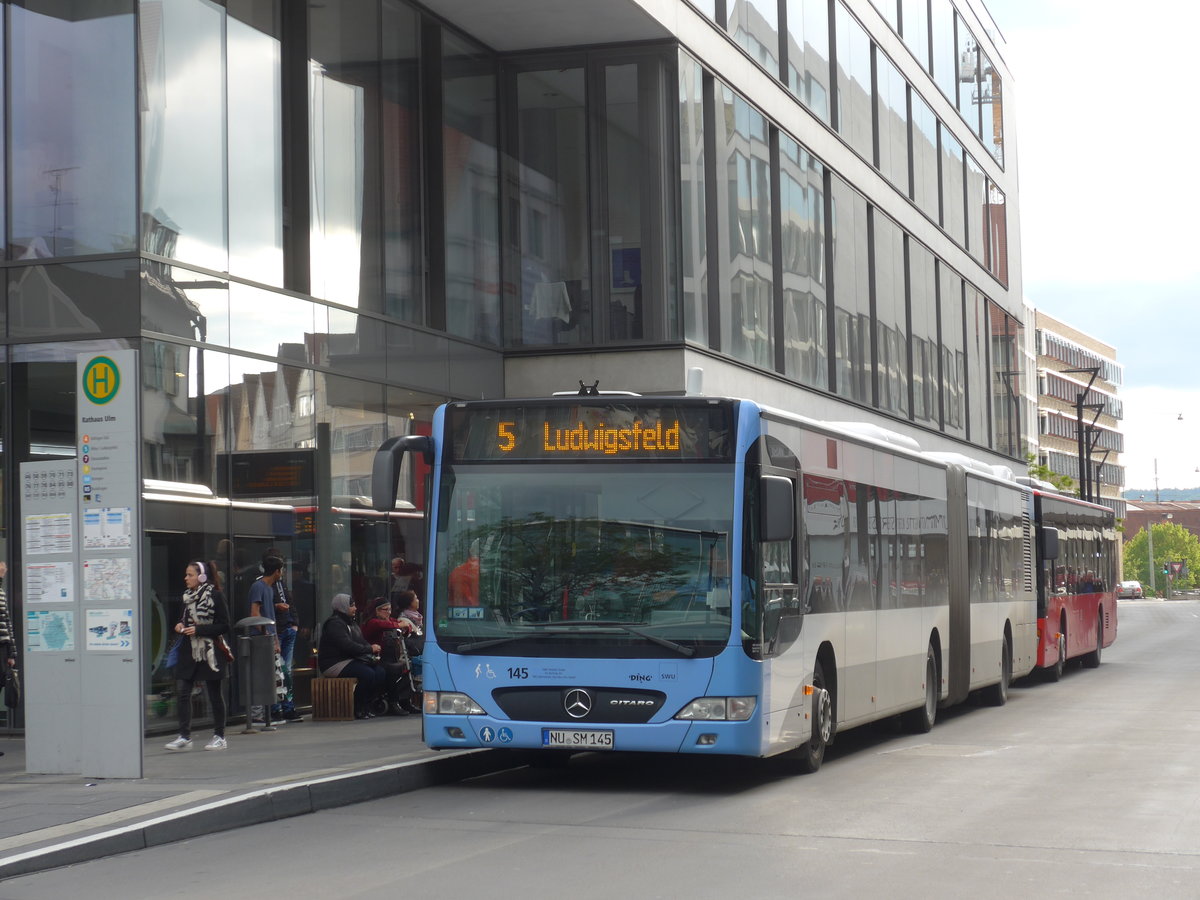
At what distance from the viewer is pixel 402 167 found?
22094mm

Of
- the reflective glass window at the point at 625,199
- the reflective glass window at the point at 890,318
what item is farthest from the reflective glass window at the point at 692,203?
the reflective glass window at the point at 890,318

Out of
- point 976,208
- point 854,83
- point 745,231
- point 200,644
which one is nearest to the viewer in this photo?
point 200,644

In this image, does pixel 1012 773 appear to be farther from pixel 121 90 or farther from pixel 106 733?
pixel 121 90

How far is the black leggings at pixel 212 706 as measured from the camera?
14.6 metres

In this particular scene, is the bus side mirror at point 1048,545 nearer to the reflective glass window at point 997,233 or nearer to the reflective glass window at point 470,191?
the reflective glass window at point 470,191

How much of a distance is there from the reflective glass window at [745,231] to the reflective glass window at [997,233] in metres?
20.9

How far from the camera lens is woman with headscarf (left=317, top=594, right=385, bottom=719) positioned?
59.1 ft

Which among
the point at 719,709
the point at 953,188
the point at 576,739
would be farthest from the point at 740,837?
the point at 953,188

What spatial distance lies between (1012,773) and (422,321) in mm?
11202

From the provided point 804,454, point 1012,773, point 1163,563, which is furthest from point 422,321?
point 1163,563

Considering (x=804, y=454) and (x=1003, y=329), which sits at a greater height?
(x=1003, y=329)

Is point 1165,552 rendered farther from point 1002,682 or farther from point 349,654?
point 349,654

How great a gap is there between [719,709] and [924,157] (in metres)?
30.9

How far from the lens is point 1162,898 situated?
26.1 ft
